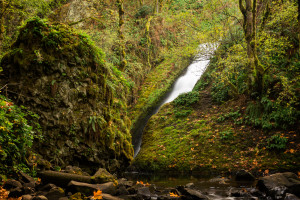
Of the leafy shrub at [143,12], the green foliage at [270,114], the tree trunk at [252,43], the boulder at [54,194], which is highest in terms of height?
the leafy shrub at [143,12]

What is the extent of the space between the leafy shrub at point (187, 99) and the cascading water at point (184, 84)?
153cm

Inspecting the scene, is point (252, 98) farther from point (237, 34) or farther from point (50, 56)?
point (50, 56)

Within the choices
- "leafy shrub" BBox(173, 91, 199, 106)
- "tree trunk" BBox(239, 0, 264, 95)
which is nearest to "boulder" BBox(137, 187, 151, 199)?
"tree trunk" BBox(239, 0, 264, 95)

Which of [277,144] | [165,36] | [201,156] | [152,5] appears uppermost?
[152,5]

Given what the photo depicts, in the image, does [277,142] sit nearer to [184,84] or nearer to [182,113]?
[182,113]

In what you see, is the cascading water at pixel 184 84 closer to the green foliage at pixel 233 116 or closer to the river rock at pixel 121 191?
the green foliage at pixel 233 116

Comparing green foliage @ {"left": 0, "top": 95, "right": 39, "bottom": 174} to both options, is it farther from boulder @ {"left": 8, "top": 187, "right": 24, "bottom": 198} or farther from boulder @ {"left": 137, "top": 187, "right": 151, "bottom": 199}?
boulder @ {"left": 137, "top": 187, "right": 151, "bottom": 199}

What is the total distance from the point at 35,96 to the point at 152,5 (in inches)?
880

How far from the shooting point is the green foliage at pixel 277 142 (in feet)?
28.4

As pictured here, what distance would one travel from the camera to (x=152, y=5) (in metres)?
25.9

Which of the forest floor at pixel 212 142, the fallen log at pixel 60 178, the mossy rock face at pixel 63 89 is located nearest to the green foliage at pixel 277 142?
the forest floor at pixel 212 142

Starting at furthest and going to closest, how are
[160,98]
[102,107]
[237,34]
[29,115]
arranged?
1. [160,98]
2. [237,34]
3. [102,107]
4. [29,115]

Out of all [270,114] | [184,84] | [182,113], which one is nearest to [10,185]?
[270,114]

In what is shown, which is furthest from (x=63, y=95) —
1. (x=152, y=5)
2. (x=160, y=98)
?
(x=152, y=5)
